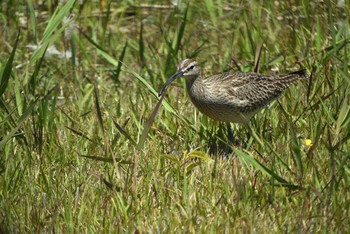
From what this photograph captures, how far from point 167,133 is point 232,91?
0.59m

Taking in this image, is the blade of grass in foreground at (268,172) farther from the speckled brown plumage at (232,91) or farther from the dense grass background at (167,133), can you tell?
the speckled brown plumage at (232,91)

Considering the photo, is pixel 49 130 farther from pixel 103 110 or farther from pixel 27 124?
pixel 103 110

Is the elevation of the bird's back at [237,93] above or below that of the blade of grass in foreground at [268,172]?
below

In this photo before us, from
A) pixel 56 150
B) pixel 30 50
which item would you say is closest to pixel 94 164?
pixel 56 150

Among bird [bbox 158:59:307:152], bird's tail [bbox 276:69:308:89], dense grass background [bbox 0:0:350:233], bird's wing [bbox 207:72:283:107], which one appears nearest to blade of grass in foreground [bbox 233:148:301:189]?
dense grass background [bbox 0:0:350:233]

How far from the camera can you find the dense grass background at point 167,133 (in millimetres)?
4961

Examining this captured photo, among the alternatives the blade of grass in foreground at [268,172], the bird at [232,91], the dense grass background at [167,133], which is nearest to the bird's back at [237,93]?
the bird at [232,91]

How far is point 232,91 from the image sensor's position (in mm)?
6652

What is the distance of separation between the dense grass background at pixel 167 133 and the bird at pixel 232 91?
0.12 metres

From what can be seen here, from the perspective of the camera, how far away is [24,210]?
5102 mm

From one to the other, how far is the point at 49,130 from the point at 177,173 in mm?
1160

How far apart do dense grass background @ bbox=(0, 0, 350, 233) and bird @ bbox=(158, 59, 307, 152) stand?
125 millimetres

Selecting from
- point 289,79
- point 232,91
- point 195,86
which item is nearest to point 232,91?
point 232,91

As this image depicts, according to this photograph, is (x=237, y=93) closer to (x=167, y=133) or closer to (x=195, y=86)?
(x=195, y=86)
